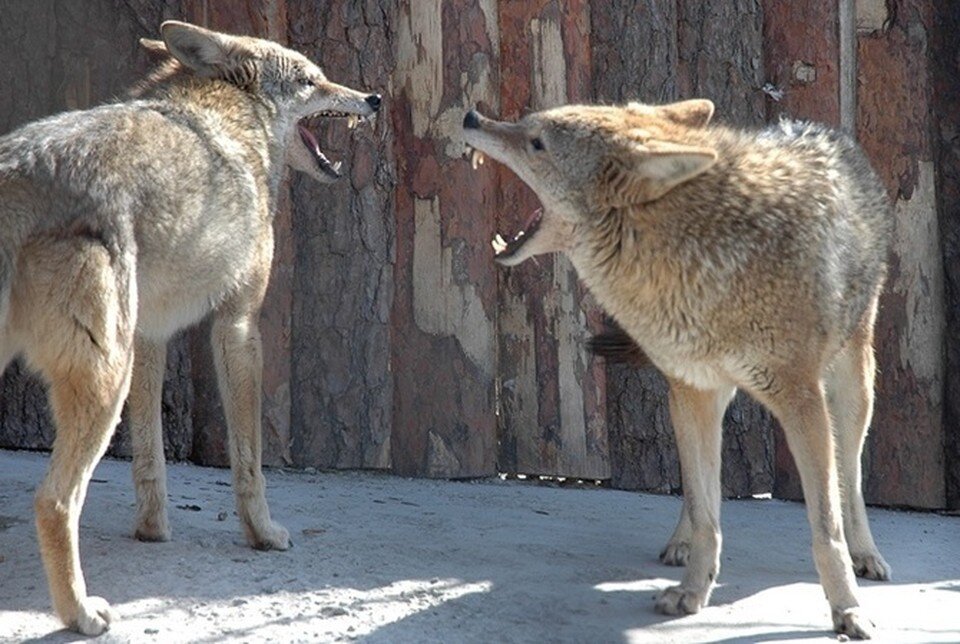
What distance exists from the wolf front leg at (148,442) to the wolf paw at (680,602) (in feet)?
6.65

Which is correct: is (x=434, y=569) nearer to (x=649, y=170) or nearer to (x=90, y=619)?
(x=90, y=619)

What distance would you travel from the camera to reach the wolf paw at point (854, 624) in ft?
17.3

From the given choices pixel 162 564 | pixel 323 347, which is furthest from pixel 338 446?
pixel 162 564

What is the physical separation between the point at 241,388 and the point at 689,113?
2.22m

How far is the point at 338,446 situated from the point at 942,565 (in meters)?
2.98

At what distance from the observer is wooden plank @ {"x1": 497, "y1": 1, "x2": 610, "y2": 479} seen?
751 cm

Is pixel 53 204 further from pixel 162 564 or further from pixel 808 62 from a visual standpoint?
pixel 808 62

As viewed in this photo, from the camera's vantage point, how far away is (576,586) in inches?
228

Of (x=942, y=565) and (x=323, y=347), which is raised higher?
(x=323, y=347)

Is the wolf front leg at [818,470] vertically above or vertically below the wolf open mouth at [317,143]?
below

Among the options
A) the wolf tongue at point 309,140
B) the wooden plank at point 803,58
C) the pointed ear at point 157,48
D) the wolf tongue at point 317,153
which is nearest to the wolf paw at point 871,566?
the wooden plank at point 803,58

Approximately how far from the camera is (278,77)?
6.65 m

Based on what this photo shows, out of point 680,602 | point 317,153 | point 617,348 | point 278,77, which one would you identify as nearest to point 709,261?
point 617,348

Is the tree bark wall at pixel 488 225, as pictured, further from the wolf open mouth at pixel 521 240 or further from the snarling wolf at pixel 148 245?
the wolf open mouth at pixel 521 240
